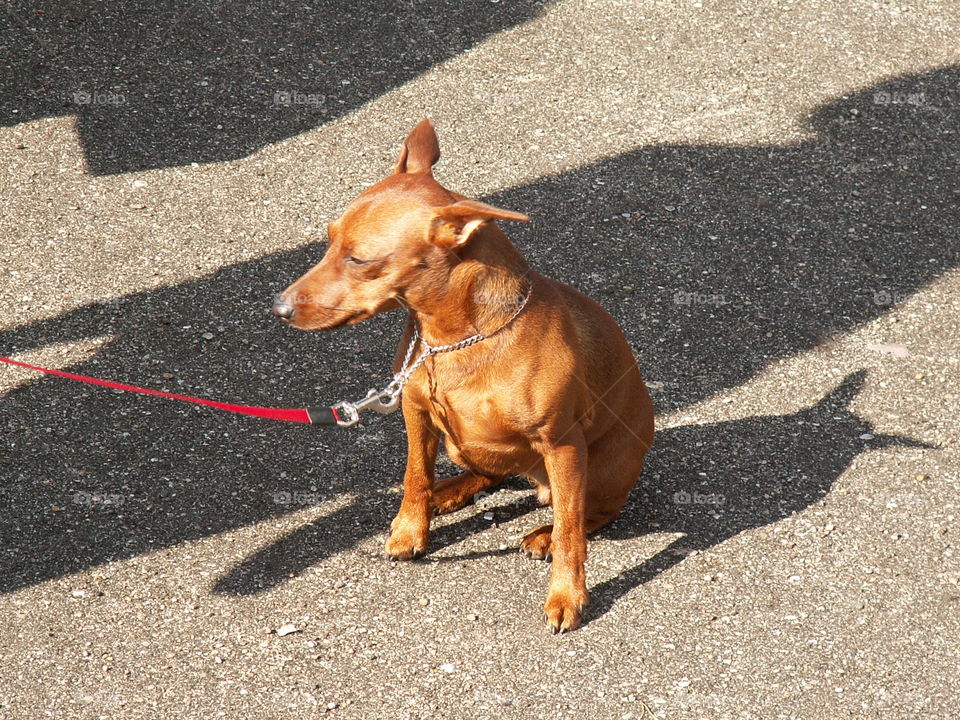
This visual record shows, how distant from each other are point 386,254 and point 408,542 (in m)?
1.60

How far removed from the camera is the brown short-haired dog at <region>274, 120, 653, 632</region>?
373 centimetres

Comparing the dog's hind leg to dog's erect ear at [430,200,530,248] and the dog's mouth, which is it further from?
dog's erect ear at [430,200,530,248]

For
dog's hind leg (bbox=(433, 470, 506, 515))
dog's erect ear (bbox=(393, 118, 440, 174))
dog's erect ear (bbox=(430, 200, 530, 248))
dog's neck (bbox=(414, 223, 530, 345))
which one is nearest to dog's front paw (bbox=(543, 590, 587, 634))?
dog's hind leg (bbox=(433, 470, 506, 515))

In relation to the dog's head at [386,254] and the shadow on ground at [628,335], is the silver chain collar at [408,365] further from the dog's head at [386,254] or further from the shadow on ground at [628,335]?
the shadow on ground at [628,335]

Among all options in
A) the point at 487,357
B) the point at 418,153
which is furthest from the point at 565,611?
the point at 418,153

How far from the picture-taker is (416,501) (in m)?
4.78

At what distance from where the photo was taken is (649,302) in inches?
260

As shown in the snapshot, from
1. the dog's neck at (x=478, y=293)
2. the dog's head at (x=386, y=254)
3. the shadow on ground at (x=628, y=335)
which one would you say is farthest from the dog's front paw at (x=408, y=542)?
the dog's head at (x=386, y=254)

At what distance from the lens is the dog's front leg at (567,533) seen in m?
4.24

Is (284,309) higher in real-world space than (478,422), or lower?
higher

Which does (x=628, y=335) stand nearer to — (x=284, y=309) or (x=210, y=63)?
(x=284, y=309)

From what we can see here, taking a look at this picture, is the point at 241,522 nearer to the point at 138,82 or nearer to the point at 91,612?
the point at 91,612

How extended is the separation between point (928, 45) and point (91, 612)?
8322 millimetres

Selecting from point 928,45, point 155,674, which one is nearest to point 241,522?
point 155,674
